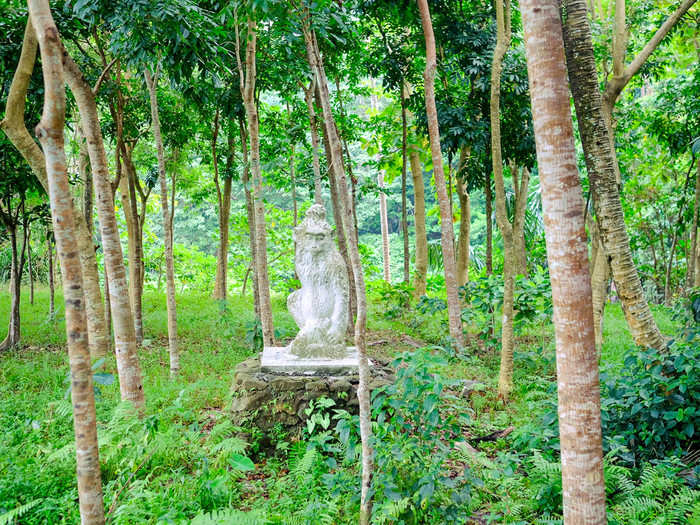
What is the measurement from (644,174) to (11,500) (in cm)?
1488

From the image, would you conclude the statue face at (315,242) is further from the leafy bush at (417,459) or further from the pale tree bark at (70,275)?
the pale tree bark at (70,275)

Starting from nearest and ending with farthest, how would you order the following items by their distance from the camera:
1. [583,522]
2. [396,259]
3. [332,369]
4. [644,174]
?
[583,522]
[332,369]
[644,174]
[396,259]

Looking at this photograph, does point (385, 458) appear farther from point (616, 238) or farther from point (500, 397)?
point (500, 397)

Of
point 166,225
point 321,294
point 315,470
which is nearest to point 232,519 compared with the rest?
point 315,470

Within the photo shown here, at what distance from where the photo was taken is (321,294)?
5645 millimetres

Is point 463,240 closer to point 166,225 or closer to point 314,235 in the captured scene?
point 314,235

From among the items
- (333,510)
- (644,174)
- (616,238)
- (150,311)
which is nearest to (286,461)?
(333,510)

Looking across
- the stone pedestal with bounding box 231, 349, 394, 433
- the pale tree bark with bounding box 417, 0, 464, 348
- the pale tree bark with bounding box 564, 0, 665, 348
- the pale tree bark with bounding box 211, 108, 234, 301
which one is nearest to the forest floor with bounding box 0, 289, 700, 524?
the stone pedestal with bounding box 231, 349, 394, 433

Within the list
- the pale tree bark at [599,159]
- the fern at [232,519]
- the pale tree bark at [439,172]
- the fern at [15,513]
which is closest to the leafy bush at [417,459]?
the fern at [232,519]

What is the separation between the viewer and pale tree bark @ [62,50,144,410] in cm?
449

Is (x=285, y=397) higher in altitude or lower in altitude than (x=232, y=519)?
higher

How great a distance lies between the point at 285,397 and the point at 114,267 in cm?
203

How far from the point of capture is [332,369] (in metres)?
5.40

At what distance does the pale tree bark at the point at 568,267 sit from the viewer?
234cm
